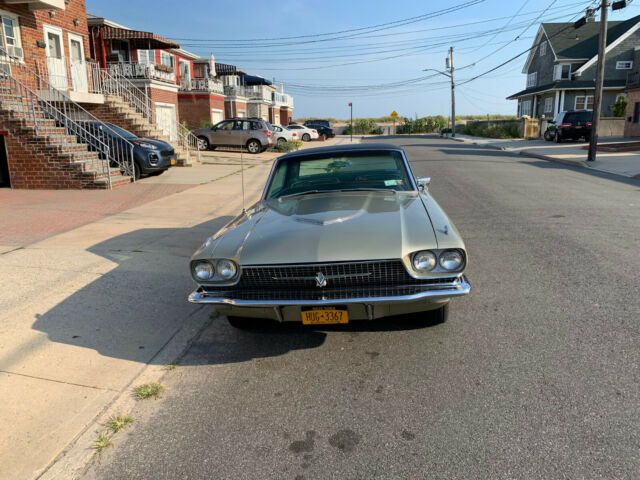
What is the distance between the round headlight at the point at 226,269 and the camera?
3.54 meters

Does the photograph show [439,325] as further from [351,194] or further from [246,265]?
[246,265]

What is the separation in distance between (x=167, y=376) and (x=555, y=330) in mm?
2989

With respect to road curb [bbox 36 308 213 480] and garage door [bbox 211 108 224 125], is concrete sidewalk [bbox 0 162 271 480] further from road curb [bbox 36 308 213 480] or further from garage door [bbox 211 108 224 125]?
garage door [bbox 211 108 224 125]

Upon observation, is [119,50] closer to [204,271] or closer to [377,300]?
[204,271]

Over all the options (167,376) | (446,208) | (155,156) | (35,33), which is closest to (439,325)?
(167,376)

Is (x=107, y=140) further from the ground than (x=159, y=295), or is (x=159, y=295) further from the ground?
(x=107, y=140)

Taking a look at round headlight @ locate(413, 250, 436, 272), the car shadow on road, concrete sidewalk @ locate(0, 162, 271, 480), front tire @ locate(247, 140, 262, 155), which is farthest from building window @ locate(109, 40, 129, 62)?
round headlight @ locate(413, 250, 436, 272)

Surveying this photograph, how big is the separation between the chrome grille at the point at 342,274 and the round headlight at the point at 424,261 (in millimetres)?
87

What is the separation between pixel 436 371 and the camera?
3.48 metres

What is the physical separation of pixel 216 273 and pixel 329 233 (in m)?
0.84

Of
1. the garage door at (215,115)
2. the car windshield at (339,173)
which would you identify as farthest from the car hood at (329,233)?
the garage door at (215,115)

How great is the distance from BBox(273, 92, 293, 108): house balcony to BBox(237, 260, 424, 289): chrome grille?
48.7m

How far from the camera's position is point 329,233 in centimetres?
357

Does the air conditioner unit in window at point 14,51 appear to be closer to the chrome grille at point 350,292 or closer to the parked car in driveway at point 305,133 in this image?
the chrome grille at point 350,292
